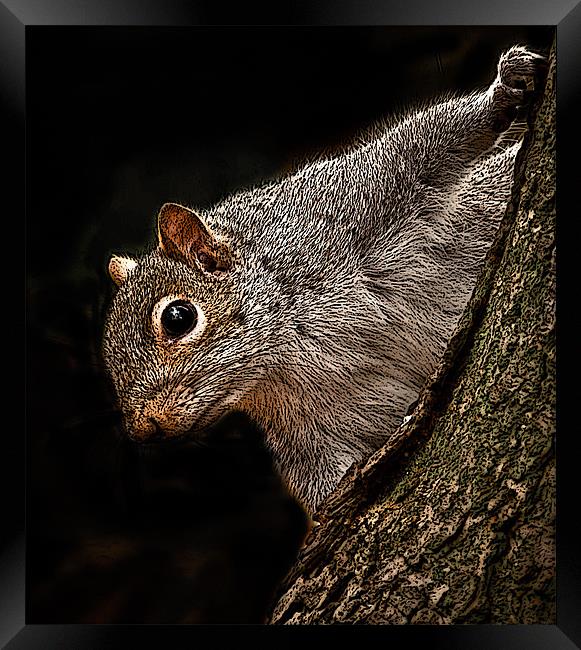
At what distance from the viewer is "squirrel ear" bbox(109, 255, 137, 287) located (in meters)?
1.42

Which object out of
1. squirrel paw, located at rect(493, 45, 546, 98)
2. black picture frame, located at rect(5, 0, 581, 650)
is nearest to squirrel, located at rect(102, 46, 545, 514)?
squirrel paw, located at rect(493, 45, 546, 98)

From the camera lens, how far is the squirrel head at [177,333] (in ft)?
4.57

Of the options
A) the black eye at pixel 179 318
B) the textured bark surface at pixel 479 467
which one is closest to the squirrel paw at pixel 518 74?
the textured bark surface at pixel 479 467

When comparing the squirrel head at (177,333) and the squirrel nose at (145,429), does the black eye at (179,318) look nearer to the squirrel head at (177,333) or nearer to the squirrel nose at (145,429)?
the squirrel head at (177,333)

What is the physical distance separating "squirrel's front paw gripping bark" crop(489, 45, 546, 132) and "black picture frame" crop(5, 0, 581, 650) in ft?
0.26

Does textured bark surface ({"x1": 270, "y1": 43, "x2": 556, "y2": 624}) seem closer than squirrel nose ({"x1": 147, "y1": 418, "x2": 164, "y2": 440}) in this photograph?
Yes

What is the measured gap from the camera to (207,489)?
4.74ft

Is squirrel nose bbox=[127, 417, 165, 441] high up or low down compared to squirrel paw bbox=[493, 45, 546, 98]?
down

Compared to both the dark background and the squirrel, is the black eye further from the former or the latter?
the dark background

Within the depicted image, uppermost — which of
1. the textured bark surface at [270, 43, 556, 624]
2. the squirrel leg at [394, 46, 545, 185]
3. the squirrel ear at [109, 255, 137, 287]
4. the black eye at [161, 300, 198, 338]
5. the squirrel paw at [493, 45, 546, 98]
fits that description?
the squirrel paw at [493, 45, 546, 98]

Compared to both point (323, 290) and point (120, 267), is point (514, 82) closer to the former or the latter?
point (323, 290)

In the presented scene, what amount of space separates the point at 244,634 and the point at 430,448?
614 mm

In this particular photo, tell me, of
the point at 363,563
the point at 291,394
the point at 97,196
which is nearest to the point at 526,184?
the point at 291,394

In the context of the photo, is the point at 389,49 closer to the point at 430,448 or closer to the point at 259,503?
the point at 430,448
